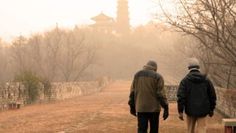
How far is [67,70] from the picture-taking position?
2456 inches

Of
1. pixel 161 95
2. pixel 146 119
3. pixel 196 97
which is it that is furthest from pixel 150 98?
pixel 196 97

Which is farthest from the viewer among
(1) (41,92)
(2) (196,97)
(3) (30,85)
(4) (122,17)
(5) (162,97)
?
(4) (122,17)

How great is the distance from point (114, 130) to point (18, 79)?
61.2ft

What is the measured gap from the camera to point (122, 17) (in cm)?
12769

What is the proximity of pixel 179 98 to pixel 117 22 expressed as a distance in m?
115

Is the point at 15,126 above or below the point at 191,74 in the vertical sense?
below

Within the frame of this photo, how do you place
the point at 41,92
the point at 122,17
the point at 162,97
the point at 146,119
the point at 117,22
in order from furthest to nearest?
1. the point at 122,17
2. the point at 117,22
3. the point at 41,92
4. the point at 146,119
5. the point at 162,97

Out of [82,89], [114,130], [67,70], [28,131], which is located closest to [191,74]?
[114,130]

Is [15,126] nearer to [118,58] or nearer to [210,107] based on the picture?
[210,107]

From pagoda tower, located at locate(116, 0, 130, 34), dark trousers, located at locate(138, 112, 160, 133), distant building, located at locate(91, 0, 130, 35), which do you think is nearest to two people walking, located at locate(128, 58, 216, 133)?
dark trousers, located at locate(138, 112, 160, 133)

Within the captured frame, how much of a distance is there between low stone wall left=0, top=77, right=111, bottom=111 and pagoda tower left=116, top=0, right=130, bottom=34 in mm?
66437

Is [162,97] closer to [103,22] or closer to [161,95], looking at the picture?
Answer: [161,95]

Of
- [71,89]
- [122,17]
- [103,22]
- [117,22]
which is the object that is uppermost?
[122,17]

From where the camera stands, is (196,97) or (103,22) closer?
(196,97)
